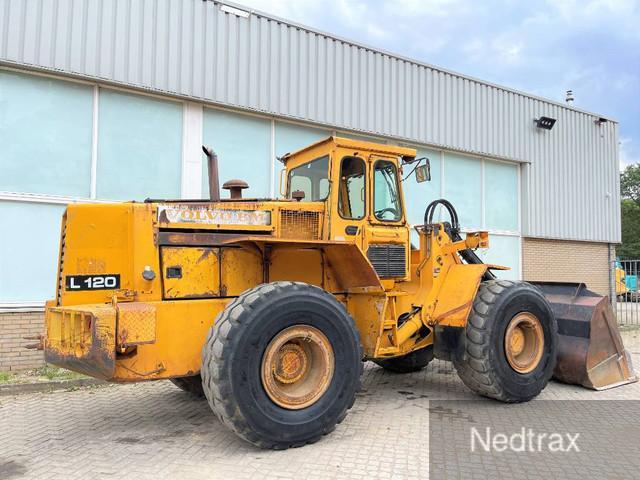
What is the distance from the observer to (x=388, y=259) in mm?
6047

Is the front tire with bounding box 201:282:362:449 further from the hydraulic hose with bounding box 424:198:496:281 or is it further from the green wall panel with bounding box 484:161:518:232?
the green wall panel with bounding box 484:161:518:232

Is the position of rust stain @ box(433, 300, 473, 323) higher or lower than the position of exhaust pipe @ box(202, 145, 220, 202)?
lower

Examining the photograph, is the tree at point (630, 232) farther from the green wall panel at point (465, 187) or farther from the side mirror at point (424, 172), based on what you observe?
the side mirror at point (424, 172)

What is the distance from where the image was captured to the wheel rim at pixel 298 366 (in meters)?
4.63

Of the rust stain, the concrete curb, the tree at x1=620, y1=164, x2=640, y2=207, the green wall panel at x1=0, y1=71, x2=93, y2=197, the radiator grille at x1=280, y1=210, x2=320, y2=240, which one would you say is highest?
the tree at x1=620, y1=164, x2=640, y2=207

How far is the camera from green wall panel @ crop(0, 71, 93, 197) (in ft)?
26.6

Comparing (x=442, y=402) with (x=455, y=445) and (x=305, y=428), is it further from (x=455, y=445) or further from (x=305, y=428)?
(x=305, y=428)

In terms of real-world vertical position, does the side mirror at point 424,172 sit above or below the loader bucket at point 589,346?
above

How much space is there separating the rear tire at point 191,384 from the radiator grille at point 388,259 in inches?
96.0

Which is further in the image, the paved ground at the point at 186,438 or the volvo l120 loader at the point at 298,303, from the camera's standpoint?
the volvo l120 loader at the point at 298,303

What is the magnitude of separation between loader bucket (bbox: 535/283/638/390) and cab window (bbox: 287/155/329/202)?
12.9ft

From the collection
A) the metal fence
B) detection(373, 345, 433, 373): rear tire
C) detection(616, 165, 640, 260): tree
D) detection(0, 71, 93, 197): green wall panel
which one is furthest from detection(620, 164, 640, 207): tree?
detection(0, 71, 93, 197): green wall panel

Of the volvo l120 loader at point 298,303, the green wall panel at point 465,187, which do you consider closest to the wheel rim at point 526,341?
the volvo l120 loader at point 298,303

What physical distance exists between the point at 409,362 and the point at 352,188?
10.5ft
